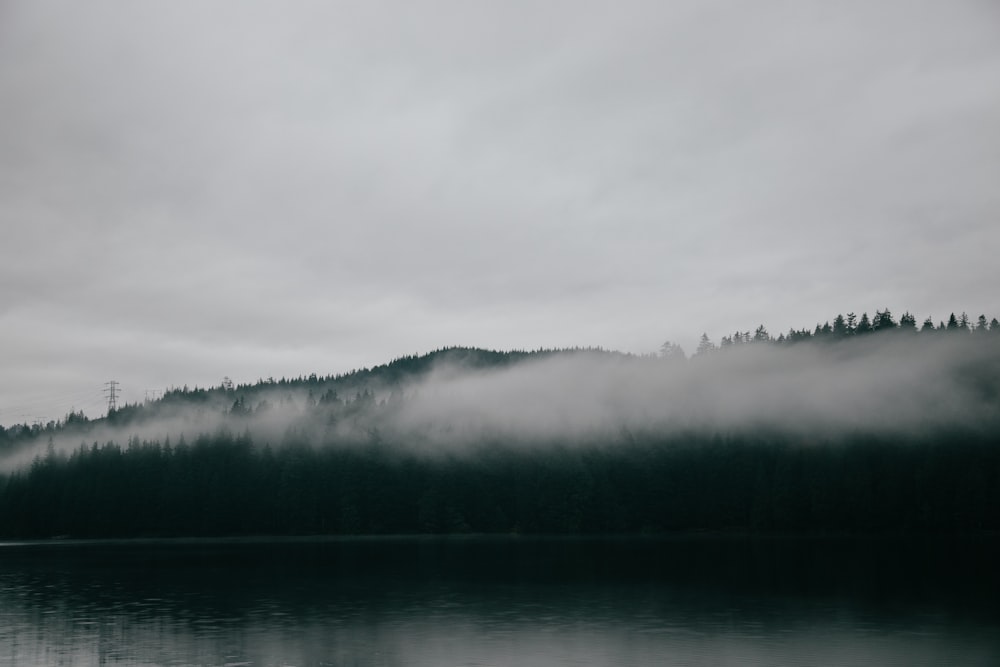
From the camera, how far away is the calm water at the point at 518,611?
4788 centimetres

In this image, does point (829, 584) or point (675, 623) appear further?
point (829, 584)

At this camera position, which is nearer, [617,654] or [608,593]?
[617,654]

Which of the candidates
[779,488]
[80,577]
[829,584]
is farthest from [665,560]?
[779,488]

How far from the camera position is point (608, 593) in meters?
76.6

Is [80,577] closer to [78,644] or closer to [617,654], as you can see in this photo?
[78,644]

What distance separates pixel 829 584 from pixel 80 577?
279 feet

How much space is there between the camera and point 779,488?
194000 mm

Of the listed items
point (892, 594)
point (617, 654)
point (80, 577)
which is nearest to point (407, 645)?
point (617, 654)

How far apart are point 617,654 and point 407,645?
12719 mm

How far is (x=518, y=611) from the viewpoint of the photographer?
214 feet

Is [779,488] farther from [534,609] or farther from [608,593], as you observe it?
[534,609]

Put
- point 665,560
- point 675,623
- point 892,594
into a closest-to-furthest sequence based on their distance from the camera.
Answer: point 675,623 → point 892,594 → point 665,560

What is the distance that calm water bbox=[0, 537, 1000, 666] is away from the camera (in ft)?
157

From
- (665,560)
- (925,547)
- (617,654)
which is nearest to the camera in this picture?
(617,654)
